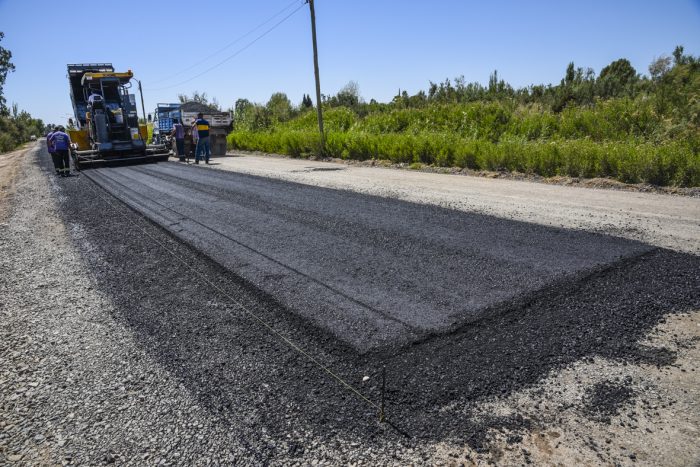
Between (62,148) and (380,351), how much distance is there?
577 inches

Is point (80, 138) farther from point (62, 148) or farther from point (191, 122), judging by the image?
point (191, 122)

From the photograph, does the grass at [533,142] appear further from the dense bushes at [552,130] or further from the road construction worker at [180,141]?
the road construction worker at [180,141]

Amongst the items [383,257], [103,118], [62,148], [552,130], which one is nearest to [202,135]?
[103,118]

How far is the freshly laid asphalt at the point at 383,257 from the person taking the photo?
3.65 meters

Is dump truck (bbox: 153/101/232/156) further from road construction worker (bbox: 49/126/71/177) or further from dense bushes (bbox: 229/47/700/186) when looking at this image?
road construction worker (bbox: 49/126/71/177)

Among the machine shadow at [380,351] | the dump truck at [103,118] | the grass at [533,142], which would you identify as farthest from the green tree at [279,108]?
the machine shadow at [380,351]

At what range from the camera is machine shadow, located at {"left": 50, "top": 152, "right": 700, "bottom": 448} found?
248 centimetres

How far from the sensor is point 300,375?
9.30 ft

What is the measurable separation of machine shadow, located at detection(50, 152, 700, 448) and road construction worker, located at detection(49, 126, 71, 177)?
11.5 metres

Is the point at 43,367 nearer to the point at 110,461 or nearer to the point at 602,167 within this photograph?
the point at 110,461

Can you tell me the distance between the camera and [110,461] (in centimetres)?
217

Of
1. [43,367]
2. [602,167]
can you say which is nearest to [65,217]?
[43,367]

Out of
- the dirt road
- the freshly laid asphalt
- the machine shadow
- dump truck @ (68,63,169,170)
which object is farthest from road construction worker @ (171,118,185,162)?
the machine shadow

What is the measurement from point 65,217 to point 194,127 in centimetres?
1004
